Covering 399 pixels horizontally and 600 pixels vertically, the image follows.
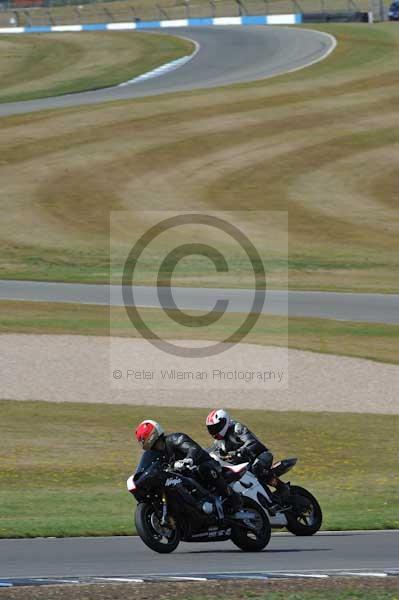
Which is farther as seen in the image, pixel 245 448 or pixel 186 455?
pixel 245 448

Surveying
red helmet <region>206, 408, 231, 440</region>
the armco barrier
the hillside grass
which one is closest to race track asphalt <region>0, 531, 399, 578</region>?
red helmet <region>206, 408, 231, 440</region>

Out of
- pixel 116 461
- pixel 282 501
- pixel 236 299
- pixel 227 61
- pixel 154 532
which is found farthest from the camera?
pixel 227 61

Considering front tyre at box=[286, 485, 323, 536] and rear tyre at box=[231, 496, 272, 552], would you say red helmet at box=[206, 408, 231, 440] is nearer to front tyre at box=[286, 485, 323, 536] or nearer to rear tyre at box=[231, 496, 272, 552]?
rear tyre at box=[231, 496, 272, 552]

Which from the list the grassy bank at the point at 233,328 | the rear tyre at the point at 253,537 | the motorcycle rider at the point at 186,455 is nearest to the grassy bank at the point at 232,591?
the rear tyre at the point at 253,537

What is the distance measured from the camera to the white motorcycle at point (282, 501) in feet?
47.1

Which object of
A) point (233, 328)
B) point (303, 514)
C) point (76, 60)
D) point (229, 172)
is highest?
point (303, 514)

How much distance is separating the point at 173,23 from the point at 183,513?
91817 mm

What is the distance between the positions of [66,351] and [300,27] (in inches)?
2471

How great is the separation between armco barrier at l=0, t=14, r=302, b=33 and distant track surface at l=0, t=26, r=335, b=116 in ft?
22.6

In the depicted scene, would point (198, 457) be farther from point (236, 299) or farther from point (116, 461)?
point (236, 299)

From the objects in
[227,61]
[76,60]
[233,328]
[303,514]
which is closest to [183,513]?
[303,514]

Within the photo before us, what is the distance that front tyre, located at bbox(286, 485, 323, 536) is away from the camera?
14758 millimetres

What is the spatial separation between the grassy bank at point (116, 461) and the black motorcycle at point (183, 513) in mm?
1483

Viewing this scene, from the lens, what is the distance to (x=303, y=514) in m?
14.9
